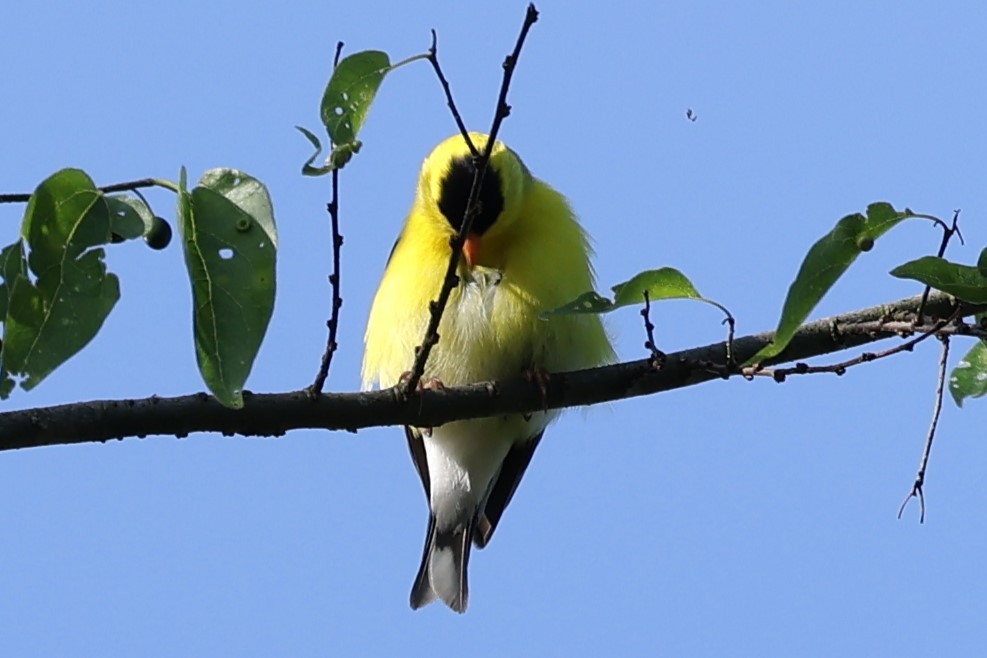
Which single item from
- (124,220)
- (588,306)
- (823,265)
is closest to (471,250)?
(588,306)

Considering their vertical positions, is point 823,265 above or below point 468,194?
below

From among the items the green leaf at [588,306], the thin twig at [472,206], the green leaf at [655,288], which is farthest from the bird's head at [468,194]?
the green leaf at [655,288]

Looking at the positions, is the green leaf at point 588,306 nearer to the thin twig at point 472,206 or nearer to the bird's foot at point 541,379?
the thin twig at point 472,206

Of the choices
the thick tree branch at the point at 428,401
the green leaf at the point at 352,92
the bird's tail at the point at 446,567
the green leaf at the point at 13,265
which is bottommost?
the bird's tail at the point at 446,567

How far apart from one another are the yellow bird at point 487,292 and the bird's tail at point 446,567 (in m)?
0.37

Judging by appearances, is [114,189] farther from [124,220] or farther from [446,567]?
[446,567]

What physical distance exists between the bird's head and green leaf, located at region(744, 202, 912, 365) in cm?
233

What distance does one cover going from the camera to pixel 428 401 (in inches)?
147

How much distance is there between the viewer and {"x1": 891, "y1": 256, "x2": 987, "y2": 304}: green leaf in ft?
9.37

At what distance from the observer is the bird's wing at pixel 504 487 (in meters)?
5.81

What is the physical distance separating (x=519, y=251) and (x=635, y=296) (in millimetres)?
1888

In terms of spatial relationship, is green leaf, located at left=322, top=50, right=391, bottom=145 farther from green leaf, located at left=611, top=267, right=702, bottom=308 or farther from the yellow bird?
the yellow bird

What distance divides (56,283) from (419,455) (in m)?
3.61

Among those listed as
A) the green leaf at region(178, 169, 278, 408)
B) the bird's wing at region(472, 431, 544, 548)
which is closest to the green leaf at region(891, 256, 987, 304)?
the green leaf at region(178, 169, 278, 408)
